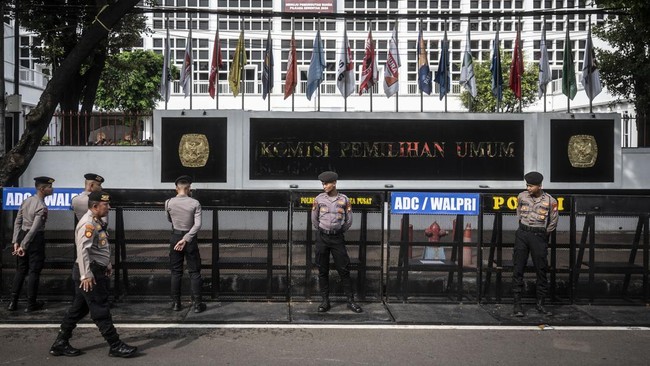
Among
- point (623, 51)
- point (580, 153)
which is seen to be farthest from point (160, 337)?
point (623, 51)

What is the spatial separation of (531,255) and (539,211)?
0.62m

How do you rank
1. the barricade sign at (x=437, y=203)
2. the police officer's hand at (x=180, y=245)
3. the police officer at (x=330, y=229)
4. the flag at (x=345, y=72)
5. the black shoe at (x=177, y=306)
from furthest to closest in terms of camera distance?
the flag at (x=345, y=72) < the barricade sign at (x=437, y=203) < the black shoe at (x=177, y=306) < the police officer at (x=330, y=229) < the police officer's hand at (x=180, y=245)

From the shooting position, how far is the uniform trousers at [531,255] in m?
9.08

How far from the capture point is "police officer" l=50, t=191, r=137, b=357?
6.90m

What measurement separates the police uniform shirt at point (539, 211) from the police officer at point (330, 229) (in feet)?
7.87

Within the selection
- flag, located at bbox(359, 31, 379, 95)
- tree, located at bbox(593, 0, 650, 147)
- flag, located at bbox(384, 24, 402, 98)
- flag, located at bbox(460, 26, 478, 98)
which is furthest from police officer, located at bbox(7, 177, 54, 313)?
tree, located at bbox(593, 0, 650, 147)

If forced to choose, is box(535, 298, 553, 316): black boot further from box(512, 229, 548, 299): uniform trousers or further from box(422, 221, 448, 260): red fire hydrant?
box(422, 221, 448, 260): red fire hydrant

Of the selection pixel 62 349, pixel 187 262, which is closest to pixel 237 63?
pixel 187 262

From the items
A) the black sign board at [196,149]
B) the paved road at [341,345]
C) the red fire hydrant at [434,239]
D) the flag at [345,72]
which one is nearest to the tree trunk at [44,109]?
the paved road at [341,345]

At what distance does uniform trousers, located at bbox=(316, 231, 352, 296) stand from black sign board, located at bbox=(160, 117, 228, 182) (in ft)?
30.3

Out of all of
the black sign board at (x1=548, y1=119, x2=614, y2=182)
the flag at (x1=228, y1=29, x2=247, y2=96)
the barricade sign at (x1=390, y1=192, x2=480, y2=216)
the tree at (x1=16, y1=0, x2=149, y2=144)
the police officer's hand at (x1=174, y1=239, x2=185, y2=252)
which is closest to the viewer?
the police officer's hand at (x1=174, y1=239, x2=185, y2=252)

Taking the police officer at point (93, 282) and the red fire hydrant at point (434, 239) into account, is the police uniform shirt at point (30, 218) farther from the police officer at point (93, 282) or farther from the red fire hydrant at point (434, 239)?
the red fire hydrant at point (434, 239)

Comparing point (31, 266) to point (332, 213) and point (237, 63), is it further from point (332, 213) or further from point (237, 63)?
point (237, 63)

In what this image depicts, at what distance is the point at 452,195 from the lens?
383 inches
